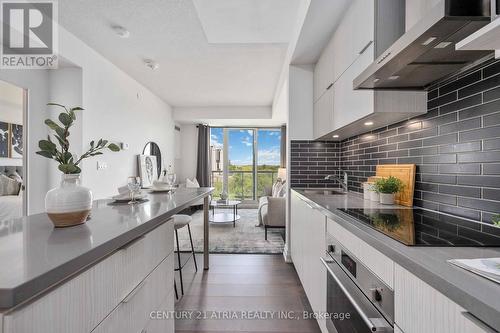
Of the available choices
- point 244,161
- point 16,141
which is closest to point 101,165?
point 16,141

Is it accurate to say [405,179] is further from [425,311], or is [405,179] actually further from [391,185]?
[425,311]

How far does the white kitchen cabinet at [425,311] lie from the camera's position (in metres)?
0.50

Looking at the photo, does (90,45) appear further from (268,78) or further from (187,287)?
(187,287)

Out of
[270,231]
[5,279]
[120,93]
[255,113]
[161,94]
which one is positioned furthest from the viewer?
[255,113]

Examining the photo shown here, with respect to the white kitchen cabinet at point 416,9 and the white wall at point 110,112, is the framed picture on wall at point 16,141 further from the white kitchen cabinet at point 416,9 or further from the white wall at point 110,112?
the white kitchen cabinet at point 416,9

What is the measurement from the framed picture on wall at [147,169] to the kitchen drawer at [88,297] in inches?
134

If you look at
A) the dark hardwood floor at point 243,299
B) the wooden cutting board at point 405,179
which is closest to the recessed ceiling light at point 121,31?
the dark hardwood floor at point 243,299

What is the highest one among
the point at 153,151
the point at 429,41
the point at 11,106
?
the point at 11,106

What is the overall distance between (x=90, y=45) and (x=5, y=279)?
10.8ft

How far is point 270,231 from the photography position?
14.1 feet

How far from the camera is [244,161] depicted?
23.0 feet

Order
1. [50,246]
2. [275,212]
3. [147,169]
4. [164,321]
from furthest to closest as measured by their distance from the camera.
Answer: [147,169] → [275,212] → [164,321] → [50,246]

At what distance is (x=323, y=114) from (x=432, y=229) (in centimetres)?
167

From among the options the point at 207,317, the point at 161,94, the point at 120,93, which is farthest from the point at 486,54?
the point at 161,94
